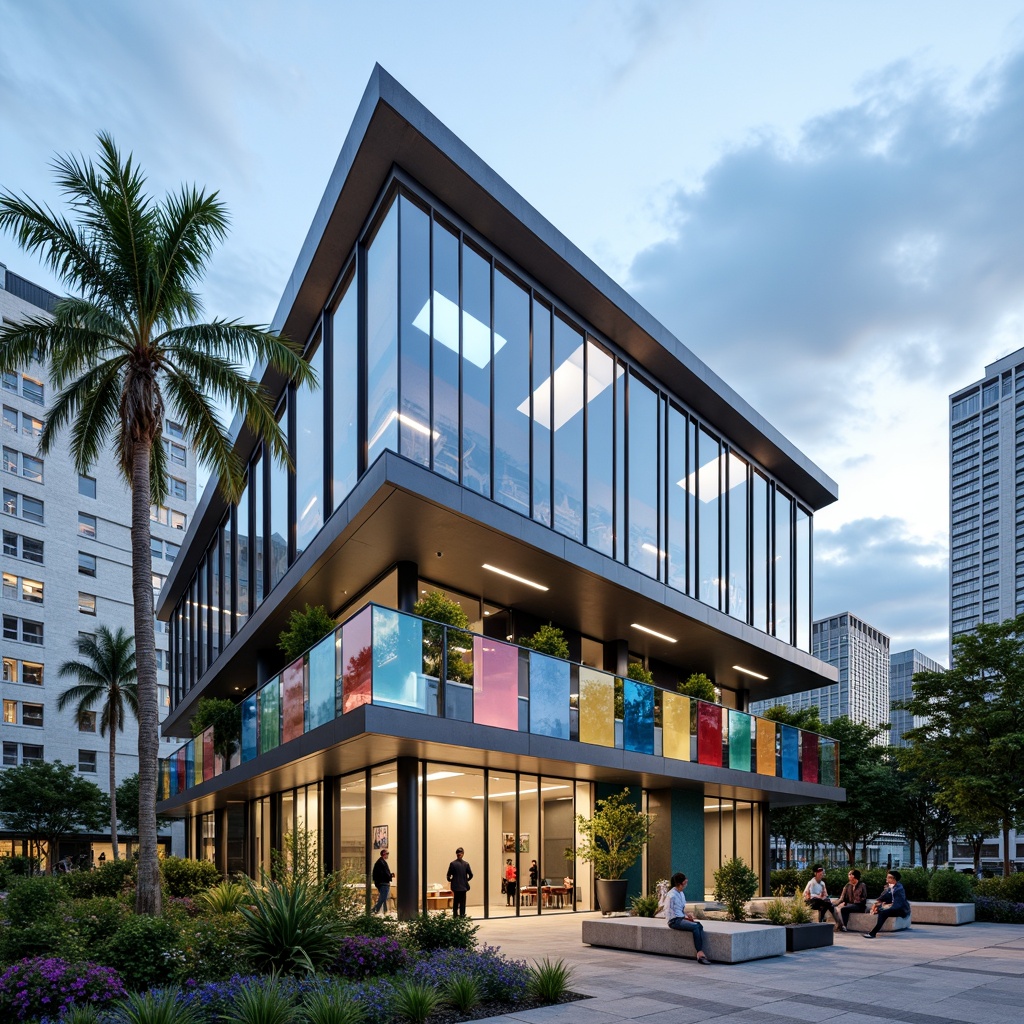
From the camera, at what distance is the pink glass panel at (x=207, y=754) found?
3012cm

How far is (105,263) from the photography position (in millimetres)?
19234

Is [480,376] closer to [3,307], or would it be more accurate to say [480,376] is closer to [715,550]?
[715,550]

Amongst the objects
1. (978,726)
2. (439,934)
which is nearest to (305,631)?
(439,934)

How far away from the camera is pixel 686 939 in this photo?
51.2ft

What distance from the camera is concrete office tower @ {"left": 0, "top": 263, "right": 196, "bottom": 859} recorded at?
234 feet

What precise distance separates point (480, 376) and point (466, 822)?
10.3m

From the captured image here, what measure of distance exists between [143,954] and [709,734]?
19171mm

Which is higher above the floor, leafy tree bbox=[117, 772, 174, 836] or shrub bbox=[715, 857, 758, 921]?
shrub bbox=[715, 857, 758, 921]

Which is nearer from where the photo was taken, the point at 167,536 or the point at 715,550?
the point at 715,550

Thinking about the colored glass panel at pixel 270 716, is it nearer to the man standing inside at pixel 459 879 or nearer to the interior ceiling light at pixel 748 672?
the man standing inside at pixel 459 879

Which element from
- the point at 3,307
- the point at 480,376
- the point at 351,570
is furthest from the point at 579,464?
the point at 3,307

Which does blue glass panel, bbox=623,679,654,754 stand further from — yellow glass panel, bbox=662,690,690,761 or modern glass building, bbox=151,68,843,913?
yellow glass panel, bbox=662,690,690,761

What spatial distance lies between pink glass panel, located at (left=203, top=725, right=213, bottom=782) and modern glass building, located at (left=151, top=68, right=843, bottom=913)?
7.5 inches

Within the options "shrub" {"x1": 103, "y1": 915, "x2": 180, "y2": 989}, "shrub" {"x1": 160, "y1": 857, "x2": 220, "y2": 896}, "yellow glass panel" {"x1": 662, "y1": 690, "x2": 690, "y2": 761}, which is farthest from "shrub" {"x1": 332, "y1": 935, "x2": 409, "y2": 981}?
"shrub" {"x1": 160, "y1": 857, "x2": 220, "y2": 896}
